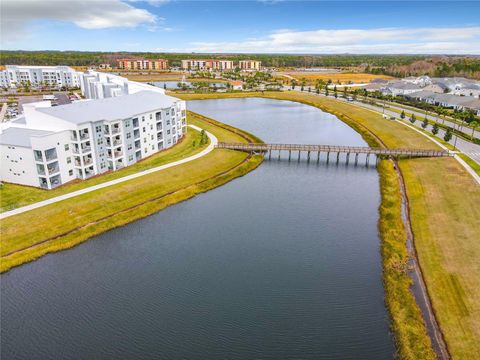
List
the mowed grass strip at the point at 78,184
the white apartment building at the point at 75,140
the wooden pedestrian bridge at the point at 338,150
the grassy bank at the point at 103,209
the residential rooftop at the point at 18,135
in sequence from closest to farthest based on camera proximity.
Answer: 1. the grassy bank at the point at 103,209
2. the mowed grass strip at the point at 78,184
3. the residential rooftop at the point at 18,135
4. the white apartment building at the point at 75,140
5. the wooden pedestrian bridge at the point at 338,150

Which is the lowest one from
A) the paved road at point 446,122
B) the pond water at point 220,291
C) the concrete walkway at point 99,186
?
the pond water at point 220,291

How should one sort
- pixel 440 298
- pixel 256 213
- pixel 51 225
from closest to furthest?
pixel 440 298 → pixel 51 225 → pixel 256 213

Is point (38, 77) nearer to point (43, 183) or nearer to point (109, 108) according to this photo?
point (109, 108)

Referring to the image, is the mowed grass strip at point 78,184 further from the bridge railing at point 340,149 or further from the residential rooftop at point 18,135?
the bridge railing at point 340,149

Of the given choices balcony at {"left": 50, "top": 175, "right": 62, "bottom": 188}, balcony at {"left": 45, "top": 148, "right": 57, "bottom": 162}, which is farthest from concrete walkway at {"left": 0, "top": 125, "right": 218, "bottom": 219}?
balcony at {"left": 45, "top": 148, "right": 57, "bottom": 162}

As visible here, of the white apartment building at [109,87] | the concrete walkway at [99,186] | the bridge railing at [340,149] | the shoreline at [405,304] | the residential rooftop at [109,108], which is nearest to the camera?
the shoreline at [405,304]

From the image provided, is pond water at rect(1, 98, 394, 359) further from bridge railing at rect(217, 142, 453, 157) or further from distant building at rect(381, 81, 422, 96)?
distant building at rect(381, 81, 422, 96)

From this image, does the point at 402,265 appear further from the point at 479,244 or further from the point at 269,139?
the point at 269,139

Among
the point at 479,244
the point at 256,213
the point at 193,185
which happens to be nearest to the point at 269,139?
the point at 193,185

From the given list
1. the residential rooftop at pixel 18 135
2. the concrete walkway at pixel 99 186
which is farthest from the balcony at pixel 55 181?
the residential rooftop at pixel 18 135
